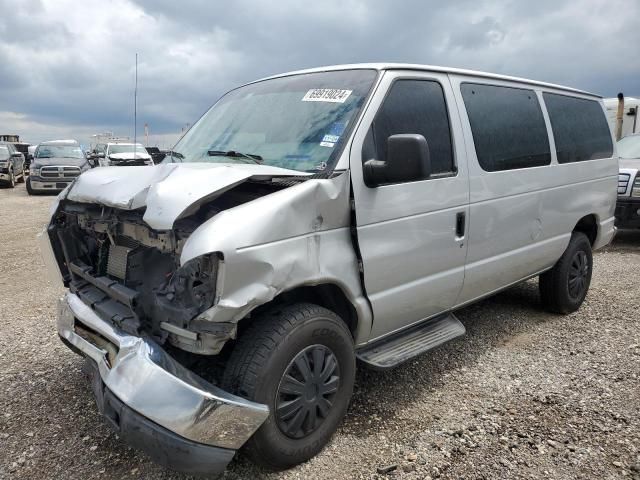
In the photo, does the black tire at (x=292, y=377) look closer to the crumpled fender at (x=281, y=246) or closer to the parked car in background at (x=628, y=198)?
the crumpled fender at (x=281, y=246)

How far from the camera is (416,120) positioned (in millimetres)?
3215

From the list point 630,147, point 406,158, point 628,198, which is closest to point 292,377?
point 406,158

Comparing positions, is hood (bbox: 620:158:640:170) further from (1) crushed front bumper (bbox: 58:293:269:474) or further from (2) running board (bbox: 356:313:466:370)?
(1) crushed front bumper (bbox: 58:293:269:474)

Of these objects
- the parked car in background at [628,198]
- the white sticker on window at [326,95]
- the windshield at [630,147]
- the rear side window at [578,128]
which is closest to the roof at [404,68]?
the white sticker on window at [326,95]

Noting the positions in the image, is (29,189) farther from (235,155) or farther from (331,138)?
(331,138)

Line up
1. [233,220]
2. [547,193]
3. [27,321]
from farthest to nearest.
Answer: [27,321] → [547,193] → [233,220]

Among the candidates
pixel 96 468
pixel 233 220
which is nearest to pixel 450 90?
pixel 233 220

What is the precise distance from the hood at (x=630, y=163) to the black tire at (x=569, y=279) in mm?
4544

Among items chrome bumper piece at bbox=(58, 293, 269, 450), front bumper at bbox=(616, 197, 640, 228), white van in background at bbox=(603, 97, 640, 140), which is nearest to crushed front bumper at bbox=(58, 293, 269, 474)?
chrome bumper piece at bbox=(58, 293, 269, 450)

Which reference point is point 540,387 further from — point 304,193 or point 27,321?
point 27,321

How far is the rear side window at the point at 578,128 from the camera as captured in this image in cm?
454

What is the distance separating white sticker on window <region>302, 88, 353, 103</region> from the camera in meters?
3.06

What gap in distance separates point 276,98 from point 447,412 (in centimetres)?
229

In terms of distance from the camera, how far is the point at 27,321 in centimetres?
481
